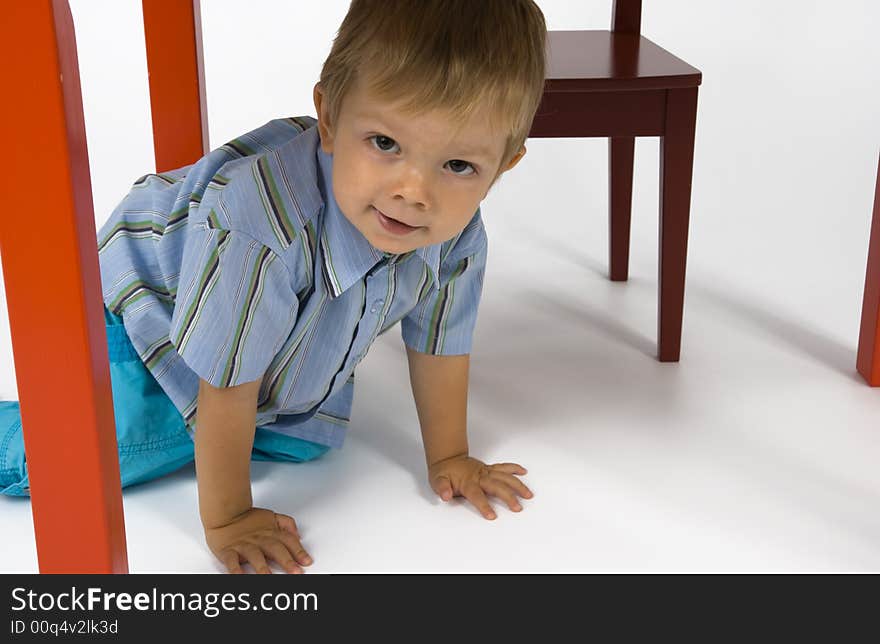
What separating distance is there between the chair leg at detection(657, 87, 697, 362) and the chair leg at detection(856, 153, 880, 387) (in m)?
0.22

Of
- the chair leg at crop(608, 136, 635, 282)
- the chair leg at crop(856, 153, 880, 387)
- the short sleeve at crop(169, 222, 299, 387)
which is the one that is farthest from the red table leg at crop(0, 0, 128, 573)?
the chair leg at crop(608, 136, 635, 282)

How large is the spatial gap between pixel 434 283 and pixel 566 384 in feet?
1.19

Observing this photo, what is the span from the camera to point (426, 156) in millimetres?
1002

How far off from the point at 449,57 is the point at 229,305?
0.93ft

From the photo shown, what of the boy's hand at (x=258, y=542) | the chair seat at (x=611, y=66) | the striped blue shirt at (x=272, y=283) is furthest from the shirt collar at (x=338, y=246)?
the chair seat at (x=611, y=66)

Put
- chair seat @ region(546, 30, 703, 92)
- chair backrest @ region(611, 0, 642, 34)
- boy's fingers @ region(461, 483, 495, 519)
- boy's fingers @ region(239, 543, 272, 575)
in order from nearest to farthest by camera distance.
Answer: boy's fingers @ region(239, 543, 272, 575) → boy's fingers @ region(461, 483, 495, 519) → chair seat @ region(546, 30, 703, 92) → chair backrest @ region(611, 0, 642, 34)

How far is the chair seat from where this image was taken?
1403 mm

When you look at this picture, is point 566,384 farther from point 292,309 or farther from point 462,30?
point 462,30

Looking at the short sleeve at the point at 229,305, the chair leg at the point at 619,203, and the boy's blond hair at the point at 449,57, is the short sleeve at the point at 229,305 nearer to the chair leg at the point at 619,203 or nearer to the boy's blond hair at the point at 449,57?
the boy's blond hair at the point at 449,57

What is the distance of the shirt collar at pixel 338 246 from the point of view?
1.10 metres

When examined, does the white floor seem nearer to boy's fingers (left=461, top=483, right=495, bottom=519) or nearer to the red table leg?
boy's fingers (left=461, top=483, right=495, bottom=519)

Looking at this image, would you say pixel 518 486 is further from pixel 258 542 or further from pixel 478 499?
pixel 258 542

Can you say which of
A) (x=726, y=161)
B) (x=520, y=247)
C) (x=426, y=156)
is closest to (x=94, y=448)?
(x=426, y=156)

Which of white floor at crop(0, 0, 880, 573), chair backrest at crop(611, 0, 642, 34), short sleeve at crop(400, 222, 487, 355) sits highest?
chair backrest at crop(611, 0, 642, 34)
